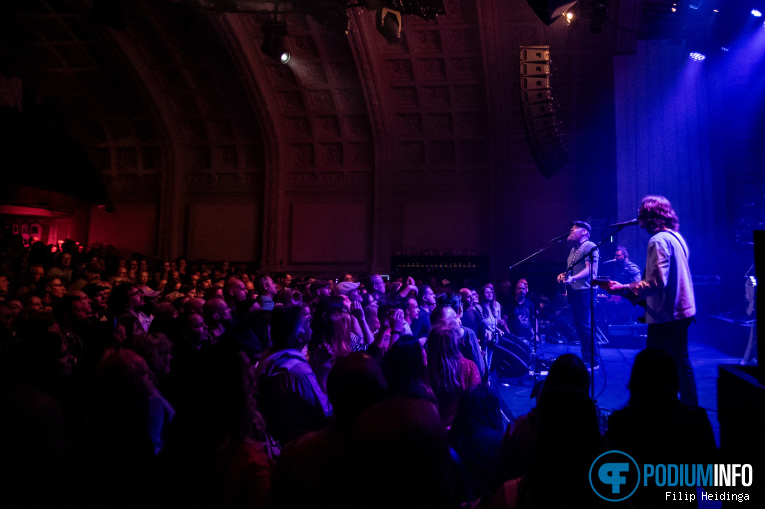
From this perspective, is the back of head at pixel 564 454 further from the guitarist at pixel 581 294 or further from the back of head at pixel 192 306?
the guitarist at pixel 581 294

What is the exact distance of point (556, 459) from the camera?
1509 millimetres

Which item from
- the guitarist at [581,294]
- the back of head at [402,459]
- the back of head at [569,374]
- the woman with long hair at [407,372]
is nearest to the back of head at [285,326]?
the woman with long hair at [407,372]

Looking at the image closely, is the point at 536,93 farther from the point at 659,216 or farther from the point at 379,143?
the point at 379,143

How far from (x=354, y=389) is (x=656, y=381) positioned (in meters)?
1.51

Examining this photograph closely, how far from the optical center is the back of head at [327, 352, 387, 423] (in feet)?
6.22

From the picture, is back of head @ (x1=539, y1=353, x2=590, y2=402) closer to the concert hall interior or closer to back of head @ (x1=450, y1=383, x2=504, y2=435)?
back of head @ (x1=450, y1=383, x2=504, y2=435)

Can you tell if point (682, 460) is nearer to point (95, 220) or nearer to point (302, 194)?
point (302, 194)

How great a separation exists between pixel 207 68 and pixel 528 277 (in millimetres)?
12132

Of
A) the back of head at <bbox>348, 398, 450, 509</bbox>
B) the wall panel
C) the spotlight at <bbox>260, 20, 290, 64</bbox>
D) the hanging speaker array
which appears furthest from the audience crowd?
the wall panel

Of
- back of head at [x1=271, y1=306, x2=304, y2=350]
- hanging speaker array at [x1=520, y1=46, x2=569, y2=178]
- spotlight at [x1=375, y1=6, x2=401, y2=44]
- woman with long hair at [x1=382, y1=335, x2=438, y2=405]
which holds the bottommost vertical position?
woman with long hair at [x1=382, y1=335, x2=438, y2=405]

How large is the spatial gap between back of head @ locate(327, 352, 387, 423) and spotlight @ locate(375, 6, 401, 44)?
29.8 ft

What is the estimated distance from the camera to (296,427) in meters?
2.99

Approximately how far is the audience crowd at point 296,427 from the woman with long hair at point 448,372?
0.04 ft

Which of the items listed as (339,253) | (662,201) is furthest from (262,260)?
(662,201)
